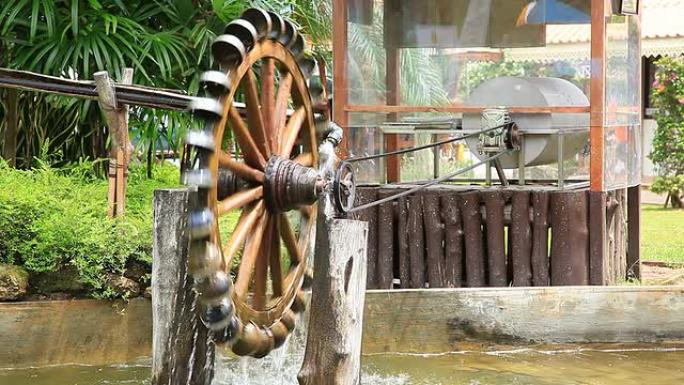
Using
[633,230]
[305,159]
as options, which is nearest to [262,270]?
[305,159]

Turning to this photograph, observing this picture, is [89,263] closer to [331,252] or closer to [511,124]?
[331,252]

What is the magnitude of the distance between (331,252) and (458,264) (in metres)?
3.51

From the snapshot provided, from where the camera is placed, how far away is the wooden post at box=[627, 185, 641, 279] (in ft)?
34.0

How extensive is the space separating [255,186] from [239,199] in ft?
0.77

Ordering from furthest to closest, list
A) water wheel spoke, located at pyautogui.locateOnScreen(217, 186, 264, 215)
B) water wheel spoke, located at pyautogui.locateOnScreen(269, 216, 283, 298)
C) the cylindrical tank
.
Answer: the cylindrical tank < water wheel spoke, located at pyautogui.locateOnScreen(269, 216, 283, 298) < water wheel spoke, located at pyautogui.locateOnScreen(217, 186, 264, 215)

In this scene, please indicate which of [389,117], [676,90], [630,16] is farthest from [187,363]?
[676,90]

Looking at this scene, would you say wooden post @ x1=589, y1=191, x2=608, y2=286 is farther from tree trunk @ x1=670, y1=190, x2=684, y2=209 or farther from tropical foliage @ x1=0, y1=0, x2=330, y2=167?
tree trunk @ x1=670, y1=190, x2=684, y2=209

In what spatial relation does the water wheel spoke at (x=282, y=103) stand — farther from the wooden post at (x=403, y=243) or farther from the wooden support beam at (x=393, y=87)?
the wooden support beam at (x=393, y=87)

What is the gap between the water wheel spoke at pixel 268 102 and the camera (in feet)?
20.7

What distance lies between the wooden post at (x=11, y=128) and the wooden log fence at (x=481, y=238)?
2.85 metres

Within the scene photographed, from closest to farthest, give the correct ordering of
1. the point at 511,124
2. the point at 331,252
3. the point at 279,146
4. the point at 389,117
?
the point at 331,252 < the point at 279,146 < the point at 511,124 < the point at 389,117

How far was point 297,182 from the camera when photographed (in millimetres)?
6125

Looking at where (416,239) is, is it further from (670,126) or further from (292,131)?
(670,126)

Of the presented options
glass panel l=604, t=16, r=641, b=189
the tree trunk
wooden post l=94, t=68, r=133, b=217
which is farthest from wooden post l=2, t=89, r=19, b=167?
the tree trunk
